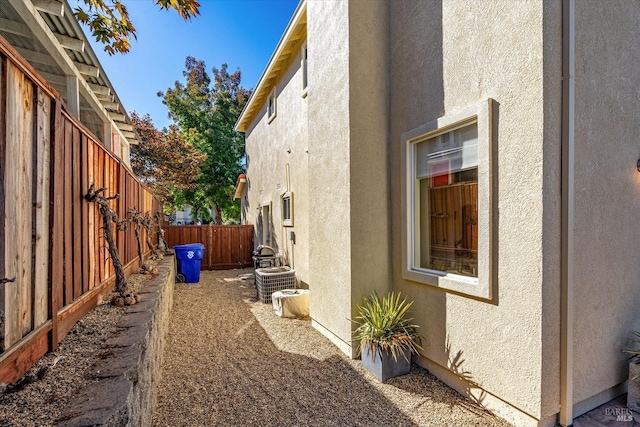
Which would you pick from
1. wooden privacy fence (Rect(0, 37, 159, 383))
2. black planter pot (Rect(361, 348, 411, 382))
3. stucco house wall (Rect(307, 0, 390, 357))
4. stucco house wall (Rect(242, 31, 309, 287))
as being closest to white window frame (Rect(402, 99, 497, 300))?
stucco house wall (Rect(307, 0, 390, 357))

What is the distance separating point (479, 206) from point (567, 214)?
29.7 inches

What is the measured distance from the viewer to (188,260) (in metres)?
9.73

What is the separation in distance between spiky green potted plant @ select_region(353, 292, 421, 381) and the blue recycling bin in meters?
7.04

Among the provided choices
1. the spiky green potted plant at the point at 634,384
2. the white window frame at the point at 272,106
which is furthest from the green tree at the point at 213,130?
the spiky green potted plant at the point at 634,384

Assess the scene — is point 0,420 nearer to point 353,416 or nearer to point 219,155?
point 353,416

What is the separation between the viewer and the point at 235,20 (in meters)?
11.2

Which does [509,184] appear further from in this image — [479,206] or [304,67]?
[304,67]

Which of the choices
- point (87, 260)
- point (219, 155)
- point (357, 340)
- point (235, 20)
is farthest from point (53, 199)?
point (219, 155)

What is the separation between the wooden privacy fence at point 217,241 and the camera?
13039mm

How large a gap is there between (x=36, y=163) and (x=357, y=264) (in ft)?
11.8

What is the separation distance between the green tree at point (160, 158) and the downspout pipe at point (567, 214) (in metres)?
14.9

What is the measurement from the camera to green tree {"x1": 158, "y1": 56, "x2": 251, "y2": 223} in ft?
65.7

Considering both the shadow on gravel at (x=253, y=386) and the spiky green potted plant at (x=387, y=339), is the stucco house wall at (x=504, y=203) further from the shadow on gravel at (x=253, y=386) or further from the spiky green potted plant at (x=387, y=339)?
the shadow on gravel at (x=253, y=386)

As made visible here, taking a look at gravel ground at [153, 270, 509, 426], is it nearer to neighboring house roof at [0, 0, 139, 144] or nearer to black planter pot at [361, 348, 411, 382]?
black planter pot at [361, 348, 411, 382]
